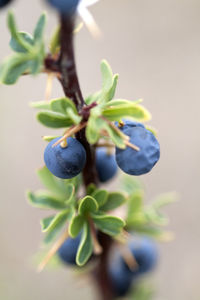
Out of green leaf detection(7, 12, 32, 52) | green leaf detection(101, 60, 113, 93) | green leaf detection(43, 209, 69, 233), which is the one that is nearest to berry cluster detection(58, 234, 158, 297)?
green leaf detection(43, 209, 69, 233)

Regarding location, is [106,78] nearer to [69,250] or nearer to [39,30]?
[39,30]

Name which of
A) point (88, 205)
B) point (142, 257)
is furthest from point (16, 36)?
point (142, 257)

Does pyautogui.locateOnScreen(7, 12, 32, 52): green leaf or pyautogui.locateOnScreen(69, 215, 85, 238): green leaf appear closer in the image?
pyautogui.locateOnScreen(7, 12, 32, 52): green leaf

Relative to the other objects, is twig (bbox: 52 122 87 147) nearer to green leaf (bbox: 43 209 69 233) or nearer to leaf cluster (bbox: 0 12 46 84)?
leaf cluster (bbox: 0 12 46 84)

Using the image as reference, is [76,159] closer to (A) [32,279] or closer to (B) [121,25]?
(A) [32,279]

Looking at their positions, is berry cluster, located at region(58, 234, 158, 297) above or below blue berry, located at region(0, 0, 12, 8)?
Answer: below

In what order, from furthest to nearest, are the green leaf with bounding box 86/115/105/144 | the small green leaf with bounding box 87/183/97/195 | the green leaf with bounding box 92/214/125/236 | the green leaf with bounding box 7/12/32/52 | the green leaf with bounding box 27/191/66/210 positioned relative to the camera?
the green leaf with bounding box 27/191/66/210, the small green leaf with bounding box 87/183/97/195, the green leaf with bounding box 92/214/125/236, the green leaf with bounding box 86/115/105/144, the green leaf with bounding box 7/12/32/52
